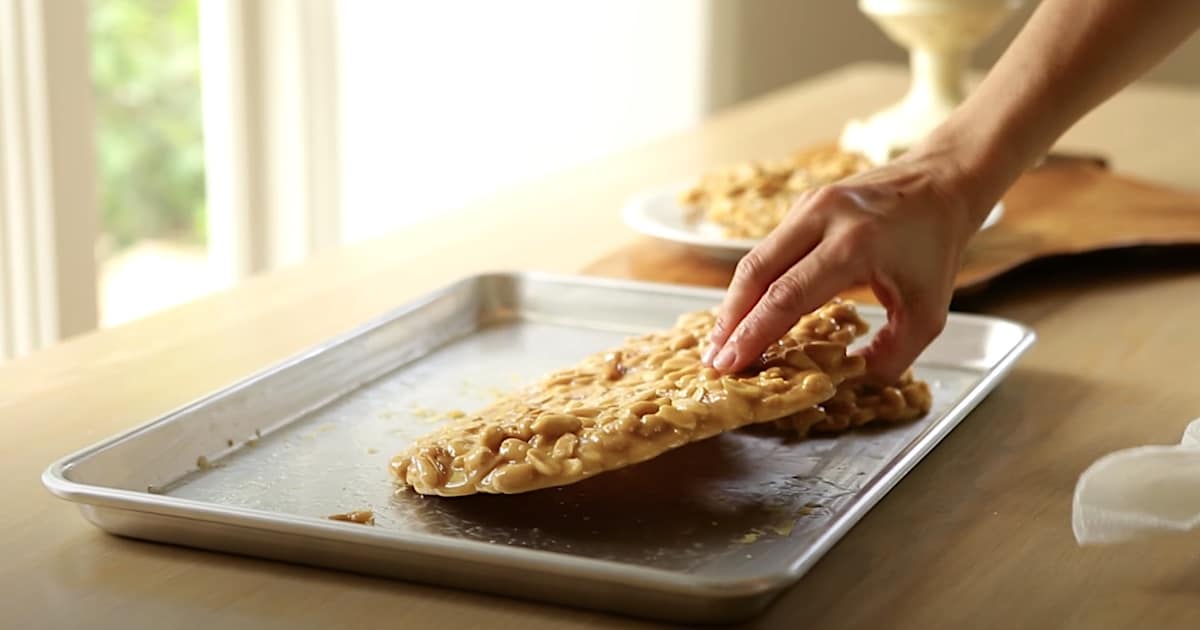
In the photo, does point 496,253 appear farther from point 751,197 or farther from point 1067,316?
point 1067,316

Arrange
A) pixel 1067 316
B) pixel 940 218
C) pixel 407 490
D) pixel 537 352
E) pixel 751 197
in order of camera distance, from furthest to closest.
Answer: pixel 751 197, pixel 1067 316, pixel 537 352, pixel 940 218, pixel 407 490

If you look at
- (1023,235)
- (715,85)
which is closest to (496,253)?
(1023,235)

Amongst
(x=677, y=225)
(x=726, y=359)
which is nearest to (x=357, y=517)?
(x=726, y=359)

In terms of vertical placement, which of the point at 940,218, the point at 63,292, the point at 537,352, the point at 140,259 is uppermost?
the point at 940,218

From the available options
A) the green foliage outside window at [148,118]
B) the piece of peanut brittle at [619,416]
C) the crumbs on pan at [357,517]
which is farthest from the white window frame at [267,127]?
the crumbs on pan at [357,517]

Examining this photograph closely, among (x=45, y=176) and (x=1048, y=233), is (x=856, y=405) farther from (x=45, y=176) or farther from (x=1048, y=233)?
(x=45, y=176)

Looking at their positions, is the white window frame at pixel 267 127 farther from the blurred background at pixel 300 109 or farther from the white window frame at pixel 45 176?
the white window frame at pixel 45 176
